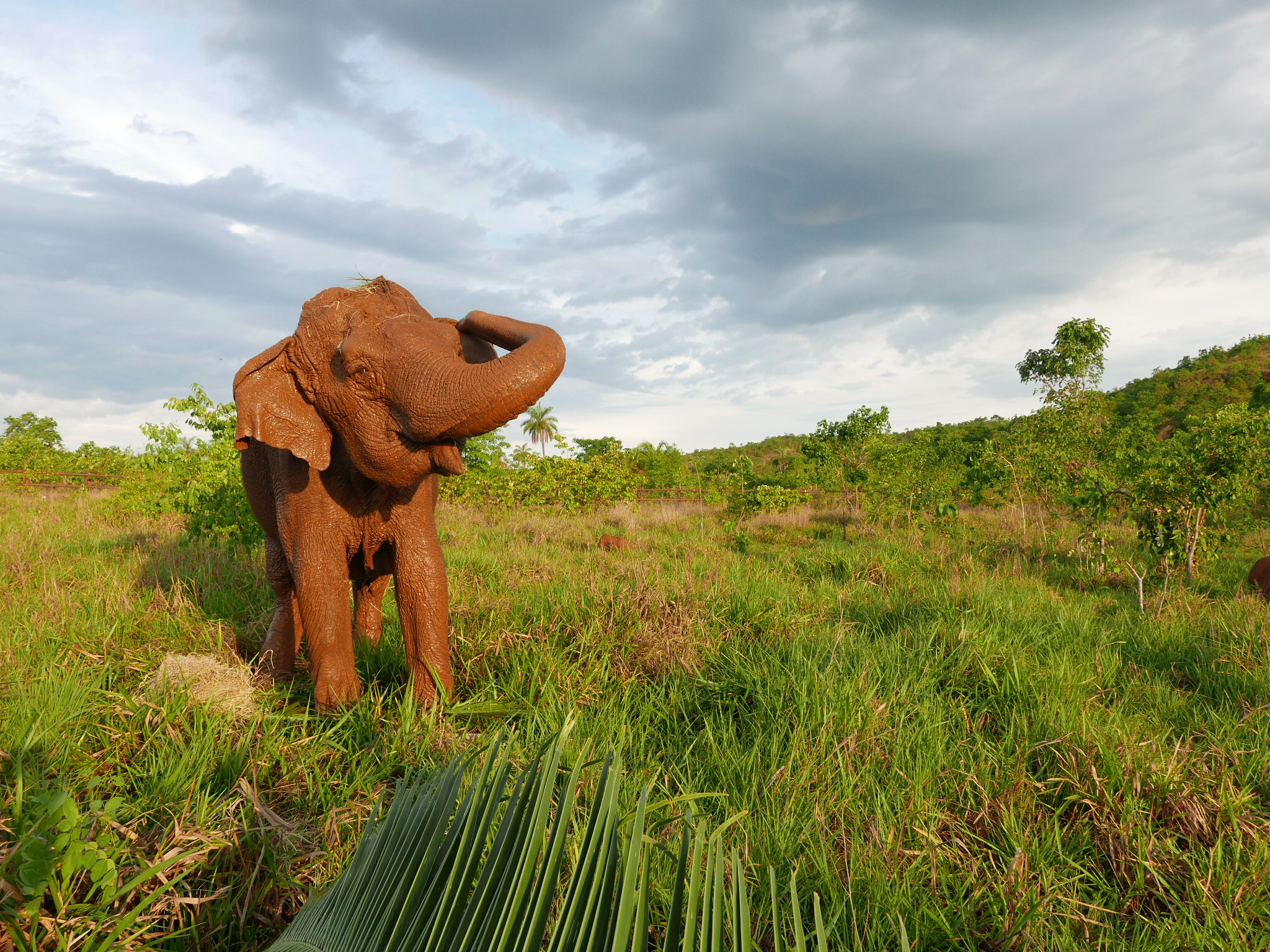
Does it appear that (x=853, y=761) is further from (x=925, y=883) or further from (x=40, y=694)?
(x=40, y=694)

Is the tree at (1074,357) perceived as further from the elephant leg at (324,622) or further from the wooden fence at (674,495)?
the elephant leg at (324,622)

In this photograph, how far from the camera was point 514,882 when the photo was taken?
A: 89cm

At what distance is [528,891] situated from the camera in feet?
2.99

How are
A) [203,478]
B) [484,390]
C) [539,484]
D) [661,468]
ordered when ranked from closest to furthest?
[484,390] < [203,478] < [539,484] < [661,468]

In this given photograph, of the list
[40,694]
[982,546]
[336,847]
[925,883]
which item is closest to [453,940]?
[336,847]

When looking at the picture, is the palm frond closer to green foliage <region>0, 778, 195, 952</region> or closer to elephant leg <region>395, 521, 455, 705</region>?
green foliage <region>0, 778, 195, 952</region>

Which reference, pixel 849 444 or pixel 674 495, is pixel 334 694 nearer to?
pixel 849 444

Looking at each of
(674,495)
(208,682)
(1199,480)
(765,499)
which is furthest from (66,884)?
(674,495)

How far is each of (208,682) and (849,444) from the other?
507 inches

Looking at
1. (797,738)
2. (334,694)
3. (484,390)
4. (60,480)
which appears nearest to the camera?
(484,390)

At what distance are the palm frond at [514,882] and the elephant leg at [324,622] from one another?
230 centimetres

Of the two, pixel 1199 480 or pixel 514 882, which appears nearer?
pixel 514 882

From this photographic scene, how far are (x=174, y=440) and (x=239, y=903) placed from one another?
7027 millimetres

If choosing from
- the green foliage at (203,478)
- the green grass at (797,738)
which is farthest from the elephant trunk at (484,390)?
the green foliage at (203,478)
